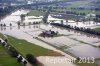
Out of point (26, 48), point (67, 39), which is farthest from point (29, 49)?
point (67, 39)

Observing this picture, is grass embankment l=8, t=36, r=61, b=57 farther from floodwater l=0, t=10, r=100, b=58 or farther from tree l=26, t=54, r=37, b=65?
tree l=26, t=54, r=37, b=65

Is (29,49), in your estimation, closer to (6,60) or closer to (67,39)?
(6,60)

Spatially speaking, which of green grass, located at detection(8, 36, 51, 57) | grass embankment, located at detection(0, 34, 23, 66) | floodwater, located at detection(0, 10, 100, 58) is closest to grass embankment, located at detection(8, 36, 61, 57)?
green grass, located at detection(8, 36, 51, 57)

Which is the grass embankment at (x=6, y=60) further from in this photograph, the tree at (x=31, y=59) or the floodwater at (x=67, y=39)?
the floodwater at (x=67, y=39)

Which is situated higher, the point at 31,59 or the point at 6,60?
the point at 31,59

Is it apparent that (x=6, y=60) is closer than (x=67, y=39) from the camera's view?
Yes

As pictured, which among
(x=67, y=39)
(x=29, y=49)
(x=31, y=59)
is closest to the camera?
(x=31, y=59)
